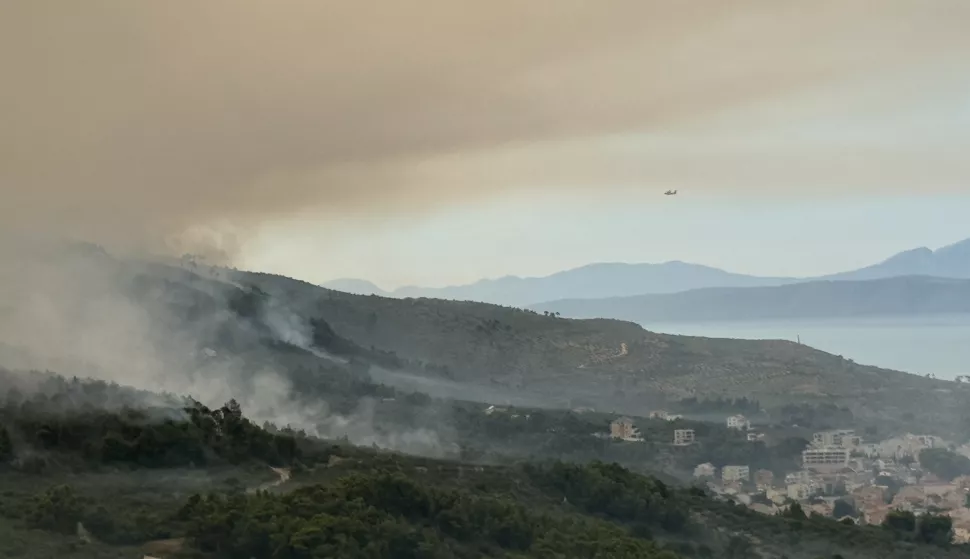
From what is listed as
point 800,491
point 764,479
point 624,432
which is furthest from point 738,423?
point 800,491

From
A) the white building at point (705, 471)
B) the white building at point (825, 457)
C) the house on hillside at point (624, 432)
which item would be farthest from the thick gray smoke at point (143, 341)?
the white building at point (825, 457)

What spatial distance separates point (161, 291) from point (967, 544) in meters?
62.5

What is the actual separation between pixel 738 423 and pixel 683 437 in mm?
13498

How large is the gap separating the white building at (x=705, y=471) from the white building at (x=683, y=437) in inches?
206

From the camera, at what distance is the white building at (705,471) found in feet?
212

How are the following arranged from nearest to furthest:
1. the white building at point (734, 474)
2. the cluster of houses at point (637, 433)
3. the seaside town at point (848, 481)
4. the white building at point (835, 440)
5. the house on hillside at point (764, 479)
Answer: the seaside town at point (848, 481)
the house on hillside at point (764, 479)
the white building at point (734, 474)
the cluster of houses at point (637, 433)
the white building at point (835, 440)

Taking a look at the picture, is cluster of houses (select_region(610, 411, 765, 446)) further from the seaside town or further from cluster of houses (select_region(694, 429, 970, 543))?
cluster of houses (select_region(694, 429, 970, 543))

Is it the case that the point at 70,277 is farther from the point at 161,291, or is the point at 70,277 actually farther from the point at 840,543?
the point at 840,543

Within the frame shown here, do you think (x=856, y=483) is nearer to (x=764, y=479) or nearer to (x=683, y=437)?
(x=764, y=479)

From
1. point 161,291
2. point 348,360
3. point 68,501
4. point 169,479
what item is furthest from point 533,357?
point 68,501

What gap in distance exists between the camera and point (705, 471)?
214 ft

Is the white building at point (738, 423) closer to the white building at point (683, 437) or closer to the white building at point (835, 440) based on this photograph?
the white building at point (835, 440)

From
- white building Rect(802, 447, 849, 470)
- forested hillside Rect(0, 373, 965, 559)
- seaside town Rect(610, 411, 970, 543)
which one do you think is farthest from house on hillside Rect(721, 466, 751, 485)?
forested hillside Rect(0, 373, 965, 559)

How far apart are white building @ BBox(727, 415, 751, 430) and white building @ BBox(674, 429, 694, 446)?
385 inches
